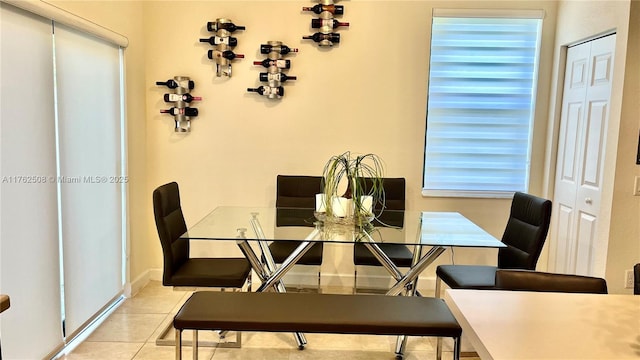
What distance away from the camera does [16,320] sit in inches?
84.8

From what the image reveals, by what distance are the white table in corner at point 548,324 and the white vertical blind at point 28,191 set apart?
206 centimetres

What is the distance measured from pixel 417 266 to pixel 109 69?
249cm

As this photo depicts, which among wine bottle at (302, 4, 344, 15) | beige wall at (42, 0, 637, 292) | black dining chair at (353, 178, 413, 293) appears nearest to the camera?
black dining chair at (353, 178, 413, 293)

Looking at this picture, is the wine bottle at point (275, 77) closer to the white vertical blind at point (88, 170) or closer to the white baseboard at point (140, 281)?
the white vertical blind at point (88, 170)

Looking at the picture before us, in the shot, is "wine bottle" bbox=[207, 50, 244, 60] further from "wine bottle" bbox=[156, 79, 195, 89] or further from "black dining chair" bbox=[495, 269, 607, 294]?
"black dining chair" bbox=[495, 269, 607, 294]

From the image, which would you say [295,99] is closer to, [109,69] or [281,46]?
[281,46]

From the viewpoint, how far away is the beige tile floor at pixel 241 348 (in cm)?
257

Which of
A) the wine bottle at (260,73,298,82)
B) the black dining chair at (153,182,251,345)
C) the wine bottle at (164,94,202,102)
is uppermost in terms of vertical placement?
the wine bottle at (260,73,298,82)

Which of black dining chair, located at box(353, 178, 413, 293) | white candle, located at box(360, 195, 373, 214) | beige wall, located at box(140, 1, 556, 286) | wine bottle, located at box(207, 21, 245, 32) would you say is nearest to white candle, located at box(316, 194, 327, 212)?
white candle, located at box(360, 195, 373, 214)

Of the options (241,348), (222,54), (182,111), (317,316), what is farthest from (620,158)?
(182,111)

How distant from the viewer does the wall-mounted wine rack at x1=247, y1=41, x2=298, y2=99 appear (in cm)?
345

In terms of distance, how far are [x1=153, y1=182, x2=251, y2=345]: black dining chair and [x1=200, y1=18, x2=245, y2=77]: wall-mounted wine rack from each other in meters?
1.19

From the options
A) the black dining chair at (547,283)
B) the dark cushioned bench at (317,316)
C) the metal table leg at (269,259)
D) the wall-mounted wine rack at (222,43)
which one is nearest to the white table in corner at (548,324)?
the black dining chair at (547,283)

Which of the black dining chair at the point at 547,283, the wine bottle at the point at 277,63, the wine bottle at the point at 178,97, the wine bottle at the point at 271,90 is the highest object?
the wine bottle at the point at 277,63
